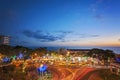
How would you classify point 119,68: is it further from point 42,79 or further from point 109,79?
point 42,79

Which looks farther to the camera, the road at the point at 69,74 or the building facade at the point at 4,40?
the building facade at the point at 4,40

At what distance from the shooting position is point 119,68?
43312mm

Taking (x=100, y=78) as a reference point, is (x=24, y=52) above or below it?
above

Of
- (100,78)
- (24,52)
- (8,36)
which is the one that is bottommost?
(100,78)

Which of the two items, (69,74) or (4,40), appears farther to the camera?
(4,40)

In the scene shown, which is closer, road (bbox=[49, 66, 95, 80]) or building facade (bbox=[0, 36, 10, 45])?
road (bbox=[49, 66, 95, 80])

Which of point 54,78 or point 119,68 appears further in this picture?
point 119,68

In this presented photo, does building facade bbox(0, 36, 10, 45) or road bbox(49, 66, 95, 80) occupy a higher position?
building facade bbox(0, 36, 10, 45)

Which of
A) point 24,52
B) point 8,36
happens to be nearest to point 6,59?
point 24,52

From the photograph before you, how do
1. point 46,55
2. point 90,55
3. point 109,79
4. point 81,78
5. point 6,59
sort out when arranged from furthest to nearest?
point 46,55 < point 90,55 < point 6,59 < point 81,78 < point 109,79

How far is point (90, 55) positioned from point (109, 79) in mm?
64395

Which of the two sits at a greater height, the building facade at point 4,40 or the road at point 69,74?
the building facade at point 4,40

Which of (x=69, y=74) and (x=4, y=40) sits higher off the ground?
(x=4, y=40)

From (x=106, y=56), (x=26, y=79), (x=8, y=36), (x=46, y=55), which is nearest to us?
(x=26, y=79)
